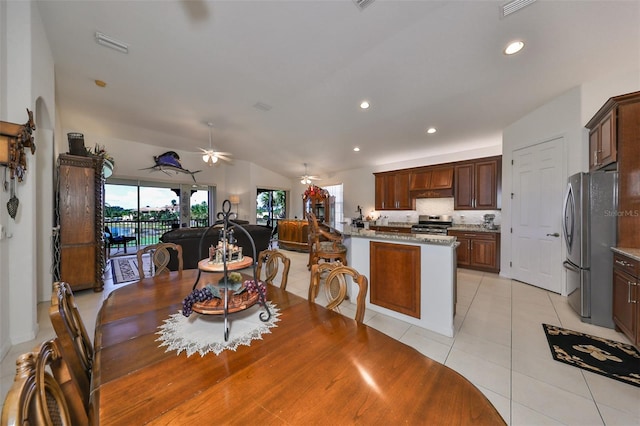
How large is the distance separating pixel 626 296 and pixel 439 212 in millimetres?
3485

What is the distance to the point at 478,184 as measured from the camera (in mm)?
4738

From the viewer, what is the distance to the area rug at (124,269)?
4.22 m

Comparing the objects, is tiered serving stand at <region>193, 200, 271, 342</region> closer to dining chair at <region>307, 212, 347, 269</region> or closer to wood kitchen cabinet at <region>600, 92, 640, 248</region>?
dining chair at <region>307, 212, 347, 269</region>

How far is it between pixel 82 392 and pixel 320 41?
3.35m

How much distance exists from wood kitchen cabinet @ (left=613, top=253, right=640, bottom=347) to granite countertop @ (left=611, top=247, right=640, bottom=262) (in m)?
0.05

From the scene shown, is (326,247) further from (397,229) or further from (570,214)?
(570,214)

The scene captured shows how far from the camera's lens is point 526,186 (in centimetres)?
383

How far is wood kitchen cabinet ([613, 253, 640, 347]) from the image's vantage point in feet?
6.63

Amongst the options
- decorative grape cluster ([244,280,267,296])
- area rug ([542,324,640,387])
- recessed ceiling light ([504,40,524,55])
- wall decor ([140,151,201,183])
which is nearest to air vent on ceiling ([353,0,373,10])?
recessed ceiling light ([504,40,524,55])

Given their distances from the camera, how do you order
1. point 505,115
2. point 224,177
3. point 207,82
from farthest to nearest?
point 224,177, point 505,115, point 207,82

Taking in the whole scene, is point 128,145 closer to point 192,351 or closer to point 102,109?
point 102,109

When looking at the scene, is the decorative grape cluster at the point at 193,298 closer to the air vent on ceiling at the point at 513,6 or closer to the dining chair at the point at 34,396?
the dining chair at the point at 34,396

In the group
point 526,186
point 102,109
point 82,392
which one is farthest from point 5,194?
point 526,186

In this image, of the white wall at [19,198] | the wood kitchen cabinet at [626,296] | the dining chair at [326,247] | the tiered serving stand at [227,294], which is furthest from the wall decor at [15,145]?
the wood kitchen cabinet at [626,296]
